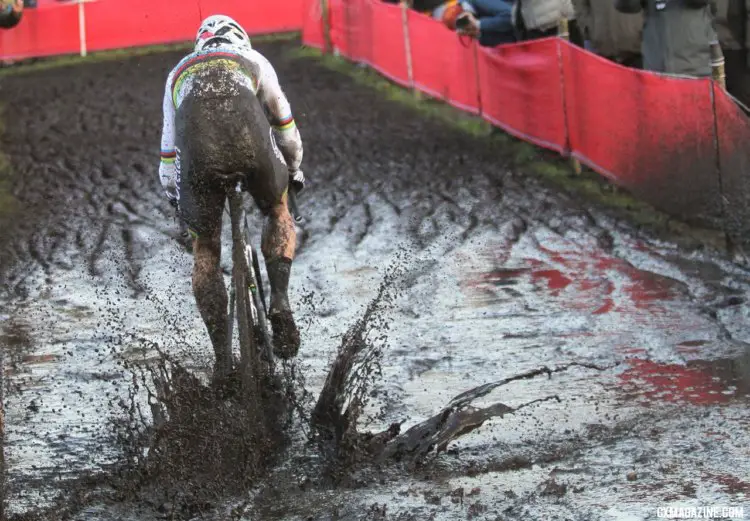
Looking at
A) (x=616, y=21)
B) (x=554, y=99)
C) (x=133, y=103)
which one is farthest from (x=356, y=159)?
(x=133, y=103)

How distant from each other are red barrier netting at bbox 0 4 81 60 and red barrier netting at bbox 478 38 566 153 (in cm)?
1003

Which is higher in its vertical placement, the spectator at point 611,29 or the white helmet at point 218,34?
the white helmet at point 218,34

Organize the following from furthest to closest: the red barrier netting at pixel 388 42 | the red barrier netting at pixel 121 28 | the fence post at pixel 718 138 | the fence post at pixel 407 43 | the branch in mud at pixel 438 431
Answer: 1. the red barrier netting at pixel 121 28
2. the red barrier netting at pixel 388 42
3. the fence post at pixel 407 43
4. the fence post at pixel 718 138
5. the branch in mud at pixel 438 431

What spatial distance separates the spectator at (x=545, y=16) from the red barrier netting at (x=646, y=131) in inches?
24.2

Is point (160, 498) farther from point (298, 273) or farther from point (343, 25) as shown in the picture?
point (343, 25)

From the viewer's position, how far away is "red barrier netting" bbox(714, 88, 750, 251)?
32.5 ft

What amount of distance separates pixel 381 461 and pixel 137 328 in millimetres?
3553

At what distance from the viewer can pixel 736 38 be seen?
10.9 metres

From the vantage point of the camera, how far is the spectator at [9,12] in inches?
777

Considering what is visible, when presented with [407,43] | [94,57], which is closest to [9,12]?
[94,57]

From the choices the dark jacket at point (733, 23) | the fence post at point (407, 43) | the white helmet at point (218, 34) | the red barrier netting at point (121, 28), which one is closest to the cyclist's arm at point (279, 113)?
the white helmet at point (218, 34)

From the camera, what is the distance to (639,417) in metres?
6.36

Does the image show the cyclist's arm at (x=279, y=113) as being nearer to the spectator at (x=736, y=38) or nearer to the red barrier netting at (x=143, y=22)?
the spectator at (x=736, y=38)

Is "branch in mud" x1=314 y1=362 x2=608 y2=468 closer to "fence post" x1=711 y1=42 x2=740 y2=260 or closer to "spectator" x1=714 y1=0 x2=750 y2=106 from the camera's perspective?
"fence post" x1=711 y1=42 x2=740 y2=260
